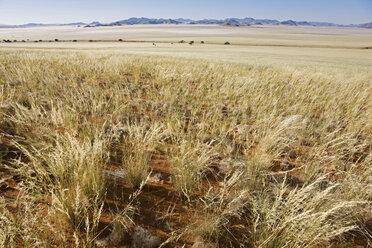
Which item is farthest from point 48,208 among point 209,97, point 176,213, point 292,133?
point 209,97

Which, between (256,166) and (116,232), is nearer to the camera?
(116,232)

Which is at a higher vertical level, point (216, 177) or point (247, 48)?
point (247, 48)

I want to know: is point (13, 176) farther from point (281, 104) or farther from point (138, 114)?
point (281, 104)

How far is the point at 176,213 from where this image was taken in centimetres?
185

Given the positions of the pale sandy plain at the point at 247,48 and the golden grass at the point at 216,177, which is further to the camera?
the pale sandy plain at the point at 247,48

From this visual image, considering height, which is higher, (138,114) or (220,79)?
(220,79)

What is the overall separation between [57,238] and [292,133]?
3562 millimetres

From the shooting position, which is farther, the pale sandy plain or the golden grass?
the pale sandy plain

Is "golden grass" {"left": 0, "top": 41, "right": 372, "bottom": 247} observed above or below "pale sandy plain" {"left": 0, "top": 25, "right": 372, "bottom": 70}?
below

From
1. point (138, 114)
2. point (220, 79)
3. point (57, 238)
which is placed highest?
point (220, 79)

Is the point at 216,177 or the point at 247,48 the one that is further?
the point at 247,48

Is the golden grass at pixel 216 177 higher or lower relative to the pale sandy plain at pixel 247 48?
lower

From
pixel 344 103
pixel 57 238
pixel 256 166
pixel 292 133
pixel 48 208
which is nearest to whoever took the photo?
pixel 57 238

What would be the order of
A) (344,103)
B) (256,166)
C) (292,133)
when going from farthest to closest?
(344,103), (292,133), (256,166)
